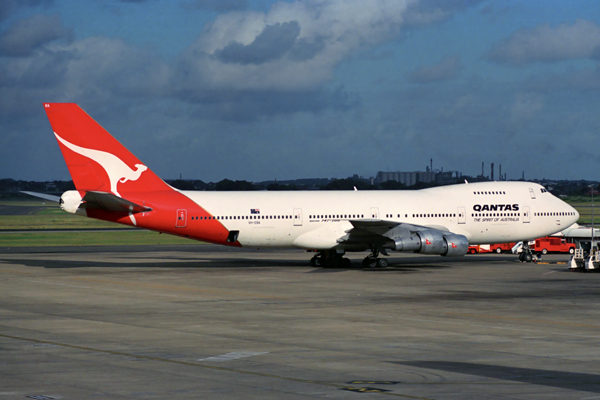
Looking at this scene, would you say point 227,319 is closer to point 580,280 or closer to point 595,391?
point 595,391

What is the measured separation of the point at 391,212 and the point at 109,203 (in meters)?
17.9

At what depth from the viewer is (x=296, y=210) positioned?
4772 cm

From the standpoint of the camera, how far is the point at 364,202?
1934 inches

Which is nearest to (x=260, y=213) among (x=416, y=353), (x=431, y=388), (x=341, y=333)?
(x=341, y=333)

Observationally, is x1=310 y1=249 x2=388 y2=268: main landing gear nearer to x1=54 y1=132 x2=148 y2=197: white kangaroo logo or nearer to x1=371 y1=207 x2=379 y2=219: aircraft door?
x1=371 y1=207 x2=379 y2=219: aircraft door

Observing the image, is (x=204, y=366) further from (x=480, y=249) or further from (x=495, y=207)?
(x=480, y=249)

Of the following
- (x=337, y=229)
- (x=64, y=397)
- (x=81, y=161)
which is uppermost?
(x=81, y=161)

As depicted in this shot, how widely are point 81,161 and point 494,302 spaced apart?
2667 cm

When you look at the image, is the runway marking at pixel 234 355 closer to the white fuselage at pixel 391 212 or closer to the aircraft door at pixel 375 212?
the white fuselage at pixel 391 212

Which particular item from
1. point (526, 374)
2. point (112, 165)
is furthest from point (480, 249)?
point (526, 374)

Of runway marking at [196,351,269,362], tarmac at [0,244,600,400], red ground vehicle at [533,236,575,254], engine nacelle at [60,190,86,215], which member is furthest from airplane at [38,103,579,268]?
runway marking at [196,351,269,362]

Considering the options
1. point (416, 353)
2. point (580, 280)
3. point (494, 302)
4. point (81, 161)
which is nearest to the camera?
point (416, 353)

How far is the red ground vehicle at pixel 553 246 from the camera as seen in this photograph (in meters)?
66.0

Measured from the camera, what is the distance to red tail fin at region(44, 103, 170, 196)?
148 ft
